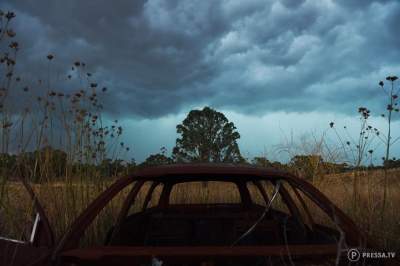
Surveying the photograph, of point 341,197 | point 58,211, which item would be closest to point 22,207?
point 58,211

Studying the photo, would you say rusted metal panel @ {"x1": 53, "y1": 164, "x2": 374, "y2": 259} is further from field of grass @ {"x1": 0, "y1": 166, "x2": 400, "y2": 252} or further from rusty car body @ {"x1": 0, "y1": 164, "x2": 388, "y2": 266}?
field of grass @ {"x1": 0, "y1": 166, "x2": 400, "y2": 252}

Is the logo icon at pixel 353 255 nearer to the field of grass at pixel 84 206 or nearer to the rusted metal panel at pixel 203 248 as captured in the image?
the rusted metal panel at pixel 203 248

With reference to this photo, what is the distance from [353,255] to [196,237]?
235 cm

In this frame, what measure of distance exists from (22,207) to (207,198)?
3.02m

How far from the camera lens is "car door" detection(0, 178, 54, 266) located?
223 centimetres

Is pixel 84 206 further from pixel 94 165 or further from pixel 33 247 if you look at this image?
pixel 33 247

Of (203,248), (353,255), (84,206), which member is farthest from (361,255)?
(84,206)

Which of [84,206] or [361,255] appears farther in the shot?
[84,206]

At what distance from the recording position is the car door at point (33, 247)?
2.23 metres

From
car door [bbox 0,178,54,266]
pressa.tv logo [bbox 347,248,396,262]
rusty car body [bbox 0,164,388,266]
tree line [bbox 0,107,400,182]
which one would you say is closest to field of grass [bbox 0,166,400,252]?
tree line [bbox 0,107,400,182]

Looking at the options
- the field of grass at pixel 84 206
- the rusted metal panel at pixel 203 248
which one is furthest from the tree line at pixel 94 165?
the rusted metal panel at pixel 203 248

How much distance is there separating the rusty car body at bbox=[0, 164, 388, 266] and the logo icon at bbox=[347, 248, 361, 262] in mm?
29

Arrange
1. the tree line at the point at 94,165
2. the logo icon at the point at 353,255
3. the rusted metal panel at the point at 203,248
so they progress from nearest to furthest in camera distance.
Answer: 1. the rusted metal panel at the point at 203,248
2. the logo icon at the point at 353,255
3. the tree line at the point at 94,165

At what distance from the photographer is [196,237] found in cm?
442
